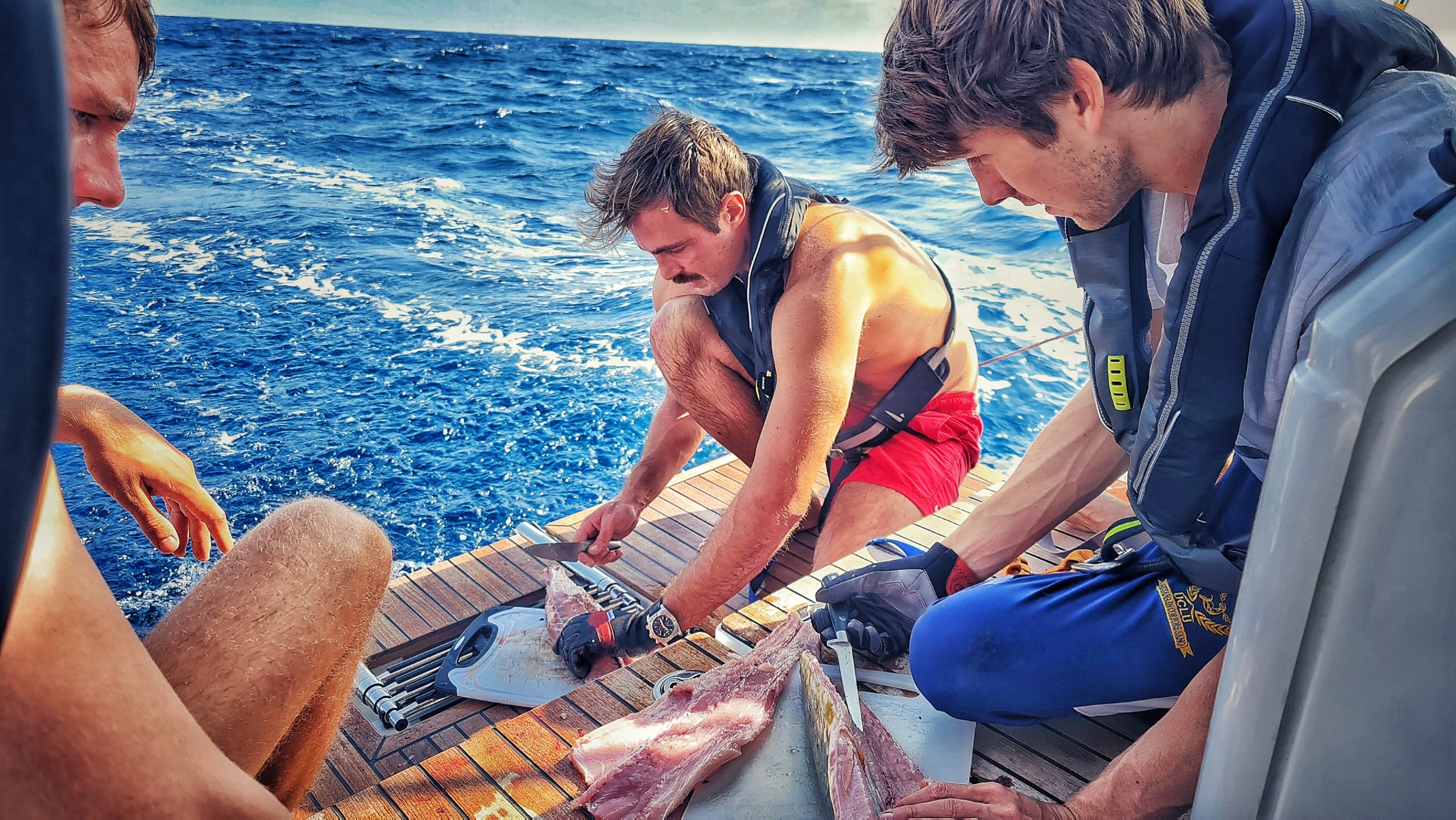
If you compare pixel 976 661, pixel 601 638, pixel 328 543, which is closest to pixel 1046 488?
pixel 976 661

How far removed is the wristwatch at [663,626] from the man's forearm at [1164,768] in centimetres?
114

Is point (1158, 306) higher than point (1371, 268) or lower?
lower

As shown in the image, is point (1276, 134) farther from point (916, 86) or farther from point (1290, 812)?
point (1290, 812)

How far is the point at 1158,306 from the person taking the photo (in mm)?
1592

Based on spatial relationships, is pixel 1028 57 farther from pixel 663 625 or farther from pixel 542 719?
pixel 663 625

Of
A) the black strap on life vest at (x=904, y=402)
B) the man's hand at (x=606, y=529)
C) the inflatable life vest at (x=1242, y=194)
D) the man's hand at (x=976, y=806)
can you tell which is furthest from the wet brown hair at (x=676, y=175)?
the man's hand at (x=976, y=806)

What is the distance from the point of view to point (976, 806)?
3.85 ft

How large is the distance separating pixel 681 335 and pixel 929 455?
3.04 ft

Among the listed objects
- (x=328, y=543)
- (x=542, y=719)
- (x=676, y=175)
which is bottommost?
(x=542, y=719)

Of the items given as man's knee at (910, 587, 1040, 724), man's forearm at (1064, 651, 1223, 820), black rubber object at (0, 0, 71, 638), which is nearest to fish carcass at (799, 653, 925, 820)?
man's knee at (910, 587, 1040, 724)

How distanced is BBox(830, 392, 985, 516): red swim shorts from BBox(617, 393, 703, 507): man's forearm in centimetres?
63

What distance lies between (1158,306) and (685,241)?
1.27 meters

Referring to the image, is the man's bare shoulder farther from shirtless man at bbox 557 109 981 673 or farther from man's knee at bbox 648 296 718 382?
man's knee at bbox 648 296 718 382

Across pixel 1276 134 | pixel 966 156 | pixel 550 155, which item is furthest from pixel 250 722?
pixel 550 155
